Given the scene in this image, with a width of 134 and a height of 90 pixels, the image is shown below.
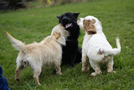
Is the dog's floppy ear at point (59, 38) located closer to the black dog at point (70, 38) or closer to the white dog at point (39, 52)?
the white dog at point (39, 52)

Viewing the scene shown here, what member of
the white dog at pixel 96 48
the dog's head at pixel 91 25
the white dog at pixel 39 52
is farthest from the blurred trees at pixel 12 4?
the dog's head at pixel 91 25

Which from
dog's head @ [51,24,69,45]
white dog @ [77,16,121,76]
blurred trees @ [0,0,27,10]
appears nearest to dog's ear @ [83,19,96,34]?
white dog @ [77,16,121,76]

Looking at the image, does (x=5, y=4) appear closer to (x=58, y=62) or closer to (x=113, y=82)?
(x=58, y=62)

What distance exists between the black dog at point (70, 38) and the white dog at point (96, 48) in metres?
0.59

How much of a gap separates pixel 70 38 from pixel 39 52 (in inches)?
60.1

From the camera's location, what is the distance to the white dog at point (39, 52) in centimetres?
313

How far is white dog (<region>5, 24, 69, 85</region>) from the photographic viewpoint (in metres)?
3.13

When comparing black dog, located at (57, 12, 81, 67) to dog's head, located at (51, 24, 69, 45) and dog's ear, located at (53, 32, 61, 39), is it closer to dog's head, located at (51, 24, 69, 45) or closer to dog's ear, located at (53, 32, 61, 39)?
dog's head, located at (51, 24, 69, 45)

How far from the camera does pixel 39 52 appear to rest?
10.8ft

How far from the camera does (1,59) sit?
5.14 m

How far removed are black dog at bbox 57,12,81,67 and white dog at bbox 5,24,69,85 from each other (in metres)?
0.26

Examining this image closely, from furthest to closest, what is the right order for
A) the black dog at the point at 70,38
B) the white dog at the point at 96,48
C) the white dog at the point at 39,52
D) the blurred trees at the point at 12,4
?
1. the blurred trees at the point at 12,4
2. the black dog at the point at 70,38
3. the white dog at the point at 39,52
4. the white dog at the point at 96,48

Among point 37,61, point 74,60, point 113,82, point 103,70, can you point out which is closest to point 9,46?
point 74,60

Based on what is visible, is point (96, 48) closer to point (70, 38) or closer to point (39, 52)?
point (39, 52)
